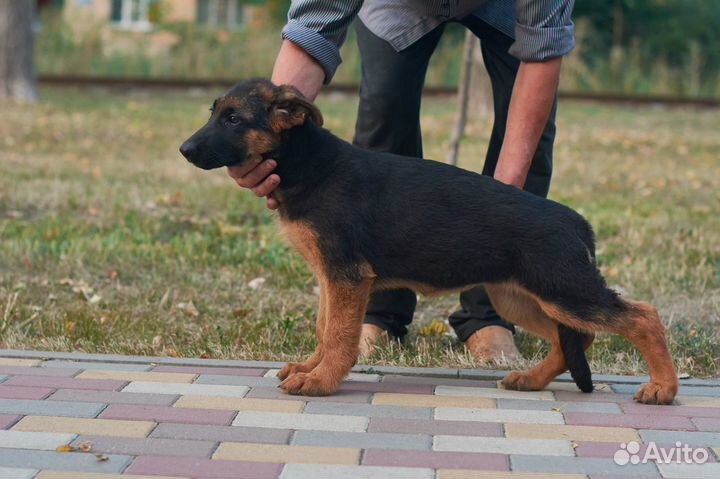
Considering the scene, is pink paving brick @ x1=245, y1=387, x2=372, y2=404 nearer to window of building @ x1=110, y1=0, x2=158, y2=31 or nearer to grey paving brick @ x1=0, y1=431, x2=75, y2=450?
grey paving brick @ x1=0, y1=431, x2=75, y2=450

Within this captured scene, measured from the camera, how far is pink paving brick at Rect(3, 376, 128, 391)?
13.6 ft

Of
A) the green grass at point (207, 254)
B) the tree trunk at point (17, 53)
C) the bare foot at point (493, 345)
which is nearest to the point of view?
the bare foot at point (493, 345)

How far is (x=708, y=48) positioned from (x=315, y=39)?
1117 inches

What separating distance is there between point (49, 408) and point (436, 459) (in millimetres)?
1346

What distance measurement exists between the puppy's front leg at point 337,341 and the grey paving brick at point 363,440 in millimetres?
495

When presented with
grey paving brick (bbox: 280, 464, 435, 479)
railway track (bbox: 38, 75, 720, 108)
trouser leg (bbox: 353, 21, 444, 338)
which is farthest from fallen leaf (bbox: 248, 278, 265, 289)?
railway track (bbox: 38, 75, 720, 108)

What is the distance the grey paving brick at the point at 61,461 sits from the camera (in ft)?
10.6

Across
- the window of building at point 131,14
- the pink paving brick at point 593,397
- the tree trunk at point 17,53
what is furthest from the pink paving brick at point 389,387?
the window of building at point 131,14

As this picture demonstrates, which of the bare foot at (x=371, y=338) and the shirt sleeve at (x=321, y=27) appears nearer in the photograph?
the shirt sleeve at (x=321, y=27)

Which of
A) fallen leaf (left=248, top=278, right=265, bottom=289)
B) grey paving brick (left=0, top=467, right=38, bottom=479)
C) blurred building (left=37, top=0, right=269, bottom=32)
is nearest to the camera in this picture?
grey paving brick (left=0, top=467, right=38, bottom=479)

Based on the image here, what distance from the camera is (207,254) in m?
6.73

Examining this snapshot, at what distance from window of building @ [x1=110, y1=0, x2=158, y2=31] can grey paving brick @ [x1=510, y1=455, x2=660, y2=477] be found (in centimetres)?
3763

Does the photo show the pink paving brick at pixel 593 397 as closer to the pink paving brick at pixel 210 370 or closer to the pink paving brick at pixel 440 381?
the pink paving brick at pixel 440 381

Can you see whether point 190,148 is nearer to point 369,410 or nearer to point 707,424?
point 369,410
